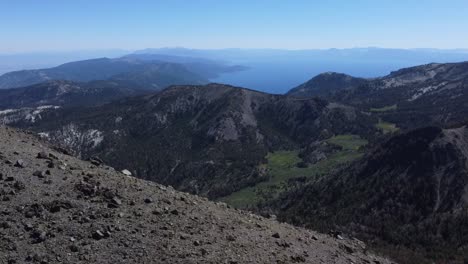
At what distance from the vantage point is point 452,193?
87.8m

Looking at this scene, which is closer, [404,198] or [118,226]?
[118,226]

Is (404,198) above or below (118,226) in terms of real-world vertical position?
below

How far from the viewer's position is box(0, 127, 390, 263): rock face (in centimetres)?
2203

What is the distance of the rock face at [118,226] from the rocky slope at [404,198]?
4271 cm

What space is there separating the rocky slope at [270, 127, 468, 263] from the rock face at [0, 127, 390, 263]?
42.7 meters

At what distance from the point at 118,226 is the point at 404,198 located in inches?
3113

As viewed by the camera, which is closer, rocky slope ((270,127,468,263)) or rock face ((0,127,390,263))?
→ rock face ((0,127,390,263))

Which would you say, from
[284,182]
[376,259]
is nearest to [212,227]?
[376,259]

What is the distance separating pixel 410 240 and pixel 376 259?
47.0 meters

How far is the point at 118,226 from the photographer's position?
24.1 metres

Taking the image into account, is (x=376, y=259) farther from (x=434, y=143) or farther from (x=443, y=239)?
(x=434, y=143)

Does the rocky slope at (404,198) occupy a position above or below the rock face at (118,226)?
below

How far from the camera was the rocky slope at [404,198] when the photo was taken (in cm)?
7581

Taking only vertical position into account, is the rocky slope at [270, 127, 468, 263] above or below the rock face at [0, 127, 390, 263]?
below
